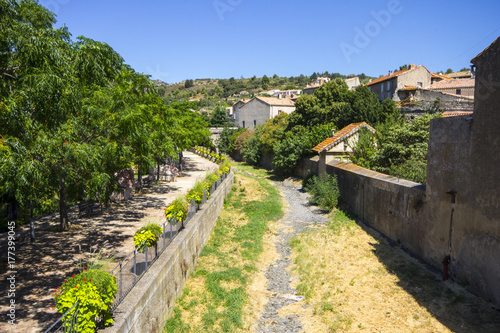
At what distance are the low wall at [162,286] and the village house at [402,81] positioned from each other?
3839cm

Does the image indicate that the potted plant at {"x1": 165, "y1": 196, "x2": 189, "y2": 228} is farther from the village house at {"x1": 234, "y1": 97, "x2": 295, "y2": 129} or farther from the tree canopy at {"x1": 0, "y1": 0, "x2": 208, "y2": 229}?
the village house at {"x1": 234, "y1": 97, "x2": 295, "y2": 129}

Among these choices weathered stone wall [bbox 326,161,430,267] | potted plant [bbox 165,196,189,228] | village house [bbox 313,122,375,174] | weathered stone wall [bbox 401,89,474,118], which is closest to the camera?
potted plant [bbox 165,196,189,228]

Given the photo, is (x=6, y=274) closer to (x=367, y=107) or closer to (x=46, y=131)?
(x=46, y=131)

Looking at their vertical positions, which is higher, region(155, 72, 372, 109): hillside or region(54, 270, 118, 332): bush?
region(155, 72, 372, 109): hillside

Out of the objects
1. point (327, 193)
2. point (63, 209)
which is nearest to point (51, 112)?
point (63, 209)

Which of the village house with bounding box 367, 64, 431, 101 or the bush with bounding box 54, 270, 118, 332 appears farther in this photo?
the village house with bounding box 367, 64, 431, 101

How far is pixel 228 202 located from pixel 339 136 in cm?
976

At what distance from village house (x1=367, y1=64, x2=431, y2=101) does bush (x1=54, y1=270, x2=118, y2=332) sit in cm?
4301

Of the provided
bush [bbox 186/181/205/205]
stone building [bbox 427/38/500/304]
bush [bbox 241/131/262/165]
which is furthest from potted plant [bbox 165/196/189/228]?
bush [bbox 241/131/262/165]

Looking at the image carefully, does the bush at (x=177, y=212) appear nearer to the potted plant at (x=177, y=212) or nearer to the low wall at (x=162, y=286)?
the potted plant at (x=177, y=212)

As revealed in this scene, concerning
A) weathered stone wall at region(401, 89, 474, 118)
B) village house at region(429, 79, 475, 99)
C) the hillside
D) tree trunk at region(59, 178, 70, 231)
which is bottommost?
tree trunk at region(59, 178, 70, 231)

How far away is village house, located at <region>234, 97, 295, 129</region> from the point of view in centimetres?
5859

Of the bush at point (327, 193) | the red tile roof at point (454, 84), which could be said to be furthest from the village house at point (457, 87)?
the bush at point (327, 193)

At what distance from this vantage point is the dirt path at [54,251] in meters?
6.00
